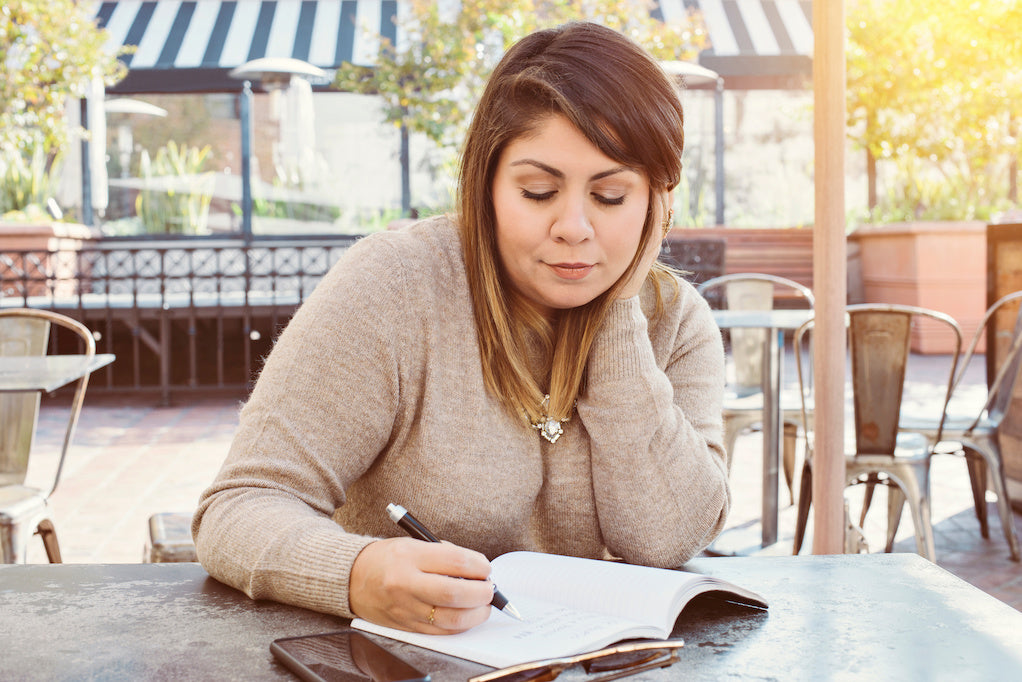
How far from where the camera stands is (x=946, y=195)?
11836 mm

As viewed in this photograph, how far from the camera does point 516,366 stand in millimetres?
1563

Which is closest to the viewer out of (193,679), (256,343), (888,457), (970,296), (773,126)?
(193,679)

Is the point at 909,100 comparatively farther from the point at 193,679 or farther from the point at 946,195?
the point at 193,679

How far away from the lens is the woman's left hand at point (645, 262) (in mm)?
1691

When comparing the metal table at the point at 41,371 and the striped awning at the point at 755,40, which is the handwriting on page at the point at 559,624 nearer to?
Result: the metal table at the point at 41,371

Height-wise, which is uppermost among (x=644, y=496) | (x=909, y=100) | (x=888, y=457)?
(x=909, y=100)

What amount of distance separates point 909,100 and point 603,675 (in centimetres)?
1058

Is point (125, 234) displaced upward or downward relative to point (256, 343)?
upward

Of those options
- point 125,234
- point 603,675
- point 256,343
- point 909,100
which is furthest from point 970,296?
point 603,675

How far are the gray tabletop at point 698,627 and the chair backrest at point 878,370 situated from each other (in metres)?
2.36

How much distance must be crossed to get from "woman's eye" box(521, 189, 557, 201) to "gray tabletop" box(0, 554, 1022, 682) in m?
0.58

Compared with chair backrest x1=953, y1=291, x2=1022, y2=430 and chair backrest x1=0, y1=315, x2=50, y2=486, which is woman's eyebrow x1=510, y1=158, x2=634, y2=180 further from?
chair backrest x1=953, y1=291, x2=1022, y2=430

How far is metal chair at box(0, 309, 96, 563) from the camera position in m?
2.96

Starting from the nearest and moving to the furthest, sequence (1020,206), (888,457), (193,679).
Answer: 1. (193,679)
2. (888,457)
3. (1020,206)
